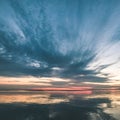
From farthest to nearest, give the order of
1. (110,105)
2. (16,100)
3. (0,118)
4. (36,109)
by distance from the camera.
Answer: (16,100)
(110,105)
(36,109)
(0,118)

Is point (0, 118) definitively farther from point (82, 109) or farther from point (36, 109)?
point (82, 109)

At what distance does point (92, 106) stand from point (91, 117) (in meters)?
7.80

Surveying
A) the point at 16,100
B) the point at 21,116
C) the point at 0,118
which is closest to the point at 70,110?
the point at 21,116

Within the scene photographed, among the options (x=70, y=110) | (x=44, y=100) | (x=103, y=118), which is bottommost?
(x=103, y=118)

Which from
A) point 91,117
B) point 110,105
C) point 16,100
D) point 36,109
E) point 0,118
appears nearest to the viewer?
point 0,118

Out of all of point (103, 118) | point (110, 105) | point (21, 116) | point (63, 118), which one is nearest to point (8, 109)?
point (21, 116)

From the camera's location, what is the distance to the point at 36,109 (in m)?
61.0

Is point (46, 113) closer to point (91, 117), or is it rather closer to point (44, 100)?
point (91, 117)

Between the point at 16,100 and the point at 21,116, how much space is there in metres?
23.7

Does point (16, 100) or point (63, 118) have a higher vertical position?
point (16, 100)

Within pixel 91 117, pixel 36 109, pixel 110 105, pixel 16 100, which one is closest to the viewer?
pixel 91 117

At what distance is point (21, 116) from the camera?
53.8 metres

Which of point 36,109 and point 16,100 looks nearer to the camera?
point 36,109

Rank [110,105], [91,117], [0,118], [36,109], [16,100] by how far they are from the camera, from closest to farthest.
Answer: [0,118] → [91,117] → [36,109] → [110,105] → [16,100]
